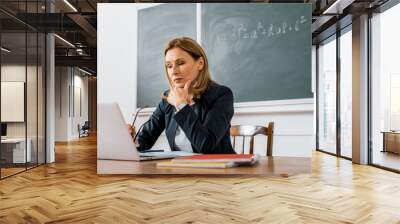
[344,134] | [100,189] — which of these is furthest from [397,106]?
[100,189]

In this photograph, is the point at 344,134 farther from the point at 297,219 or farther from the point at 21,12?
the point at 21,12

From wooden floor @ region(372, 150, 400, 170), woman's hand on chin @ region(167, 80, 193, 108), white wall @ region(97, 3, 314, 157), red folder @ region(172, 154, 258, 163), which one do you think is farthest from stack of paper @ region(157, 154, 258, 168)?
wooden floor @ region(372, 150, 400, 170)

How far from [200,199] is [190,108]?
32.6 inches

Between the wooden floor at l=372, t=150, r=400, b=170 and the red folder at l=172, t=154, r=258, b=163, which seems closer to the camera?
the red folder at l=172, t=154, r=258, b=163

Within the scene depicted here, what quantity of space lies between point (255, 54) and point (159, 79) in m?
1.07

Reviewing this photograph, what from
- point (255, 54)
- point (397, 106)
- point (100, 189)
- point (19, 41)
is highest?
point (19, 41)

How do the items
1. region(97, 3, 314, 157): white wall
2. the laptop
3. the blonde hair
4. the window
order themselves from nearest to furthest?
the laptop < the blonde hair < region(97, 3, 314, 157): white wall < the window

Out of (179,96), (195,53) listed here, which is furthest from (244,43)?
(179,96)

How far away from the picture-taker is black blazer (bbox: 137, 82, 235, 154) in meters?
3.17

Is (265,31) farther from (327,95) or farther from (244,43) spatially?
(327,95)

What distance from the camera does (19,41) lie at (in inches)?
218

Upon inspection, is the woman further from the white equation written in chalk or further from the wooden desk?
the wooden desk

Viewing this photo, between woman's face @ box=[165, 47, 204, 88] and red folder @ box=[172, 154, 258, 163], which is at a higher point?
woman's face @ box=[165, 47, 204, 88]

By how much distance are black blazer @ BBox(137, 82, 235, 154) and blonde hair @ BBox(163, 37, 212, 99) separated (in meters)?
0.17
